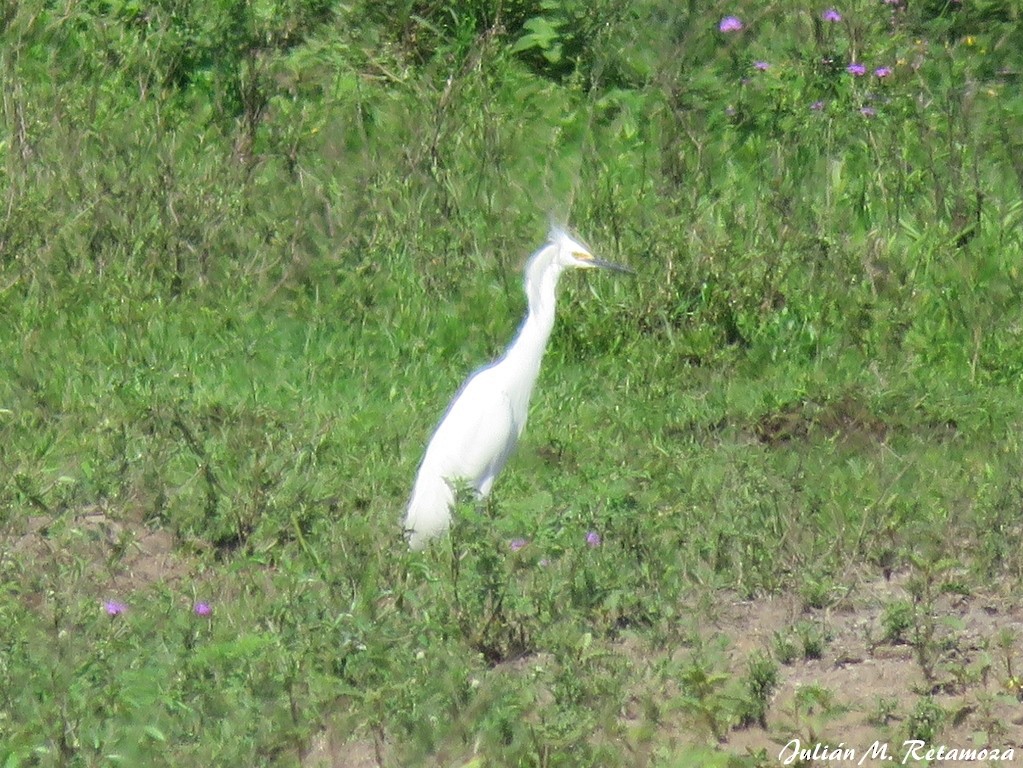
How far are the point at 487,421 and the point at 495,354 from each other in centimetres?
124

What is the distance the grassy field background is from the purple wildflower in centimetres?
4

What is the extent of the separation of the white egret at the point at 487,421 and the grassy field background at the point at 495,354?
0.14 meters

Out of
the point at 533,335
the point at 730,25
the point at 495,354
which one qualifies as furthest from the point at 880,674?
the point at 730,25

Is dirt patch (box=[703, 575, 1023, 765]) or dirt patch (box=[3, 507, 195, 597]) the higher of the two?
dirt patch (box=[703, 575, 1023, 765])

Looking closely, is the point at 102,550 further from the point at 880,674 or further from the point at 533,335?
the point at 880,674

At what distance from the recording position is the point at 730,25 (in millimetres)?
7758

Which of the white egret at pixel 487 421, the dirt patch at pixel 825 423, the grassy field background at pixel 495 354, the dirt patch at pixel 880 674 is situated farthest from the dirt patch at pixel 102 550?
the dirt patch at pixel 825 423

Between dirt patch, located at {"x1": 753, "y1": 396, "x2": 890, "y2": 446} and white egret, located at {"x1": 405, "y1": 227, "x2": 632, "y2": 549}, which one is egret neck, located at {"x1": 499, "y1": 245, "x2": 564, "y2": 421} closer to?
white egret, located at {"x1": 405, "y1": 227, "x2": 632, "y2": 549}

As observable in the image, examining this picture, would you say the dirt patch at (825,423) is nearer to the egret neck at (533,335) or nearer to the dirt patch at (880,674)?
the egret neck at (533,335)

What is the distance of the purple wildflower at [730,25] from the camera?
25.5 ft

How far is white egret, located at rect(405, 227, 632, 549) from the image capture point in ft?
16.6

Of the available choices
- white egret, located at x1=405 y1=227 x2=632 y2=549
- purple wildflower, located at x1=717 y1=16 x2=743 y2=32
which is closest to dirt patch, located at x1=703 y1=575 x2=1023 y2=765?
white egret, located at x1=405 y1=227 x2=632 y2=549

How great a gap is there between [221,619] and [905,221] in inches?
142

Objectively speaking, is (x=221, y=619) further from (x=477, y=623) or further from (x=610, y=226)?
(x=610, y=226)
